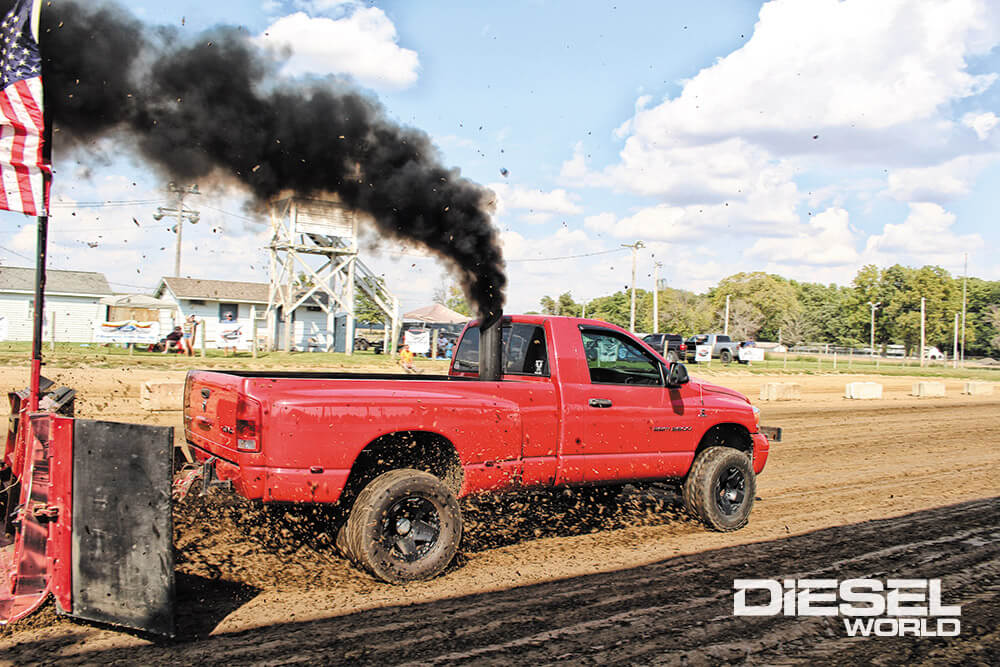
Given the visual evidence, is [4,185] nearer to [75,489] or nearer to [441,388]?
[75,489]

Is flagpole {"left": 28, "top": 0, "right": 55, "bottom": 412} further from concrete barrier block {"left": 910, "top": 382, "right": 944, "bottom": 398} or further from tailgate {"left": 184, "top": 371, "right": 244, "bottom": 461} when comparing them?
concrete barrier block {"left": 910, "top": 382, "right": 944, "bottom": 398}

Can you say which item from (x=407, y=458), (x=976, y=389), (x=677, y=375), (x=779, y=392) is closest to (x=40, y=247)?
(x=407, y=458)

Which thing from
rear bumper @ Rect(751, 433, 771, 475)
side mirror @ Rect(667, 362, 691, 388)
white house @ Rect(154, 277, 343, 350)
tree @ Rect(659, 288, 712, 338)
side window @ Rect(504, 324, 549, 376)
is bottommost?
rear bumper @ Rect(751, 433, 771, 475)

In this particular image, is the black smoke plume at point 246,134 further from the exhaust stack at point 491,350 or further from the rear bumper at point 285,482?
the rear bumper at point 285,482

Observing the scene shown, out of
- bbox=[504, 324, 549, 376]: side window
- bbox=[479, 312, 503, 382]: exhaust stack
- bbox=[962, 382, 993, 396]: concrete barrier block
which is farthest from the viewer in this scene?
bbox=[962, 382, 993, 396]: concrete barrier block

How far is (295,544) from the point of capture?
5.47m

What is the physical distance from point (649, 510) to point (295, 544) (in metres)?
3.57

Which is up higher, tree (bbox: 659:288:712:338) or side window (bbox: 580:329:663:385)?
tree (bbox: 659:288:712:338)

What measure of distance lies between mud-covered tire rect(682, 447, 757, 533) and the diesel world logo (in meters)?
1.43

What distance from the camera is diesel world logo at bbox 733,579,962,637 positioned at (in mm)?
4277

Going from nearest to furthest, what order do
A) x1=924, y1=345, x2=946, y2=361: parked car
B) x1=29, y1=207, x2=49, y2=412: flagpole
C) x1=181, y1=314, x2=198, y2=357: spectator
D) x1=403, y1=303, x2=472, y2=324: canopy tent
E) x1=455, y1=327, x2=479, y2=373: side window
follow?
x1=29, y1=207, x2=49, y2=412: flagpole → x1=455, y1=327, x2=479, y2=373: side window → x1=181, y1=314, x2=198, y2=357: spectator → x1=403, y1=303, x2=472, y2=324: canopy tent → x1=924, y1=345, x2=946, y2=361: parked car

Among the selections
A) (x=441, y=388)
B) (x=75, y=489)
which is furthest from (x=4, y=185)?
(x=441, y=388)

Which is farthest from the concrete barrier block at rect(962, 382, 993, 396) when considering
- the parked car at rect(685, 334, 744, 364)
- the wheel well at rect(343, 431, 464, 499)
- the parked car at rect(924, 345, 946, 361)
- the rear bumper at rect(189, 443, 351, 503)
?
the parked car at rect(924, 345, 946, 361)

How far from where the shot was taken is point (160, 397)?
1324 cm
